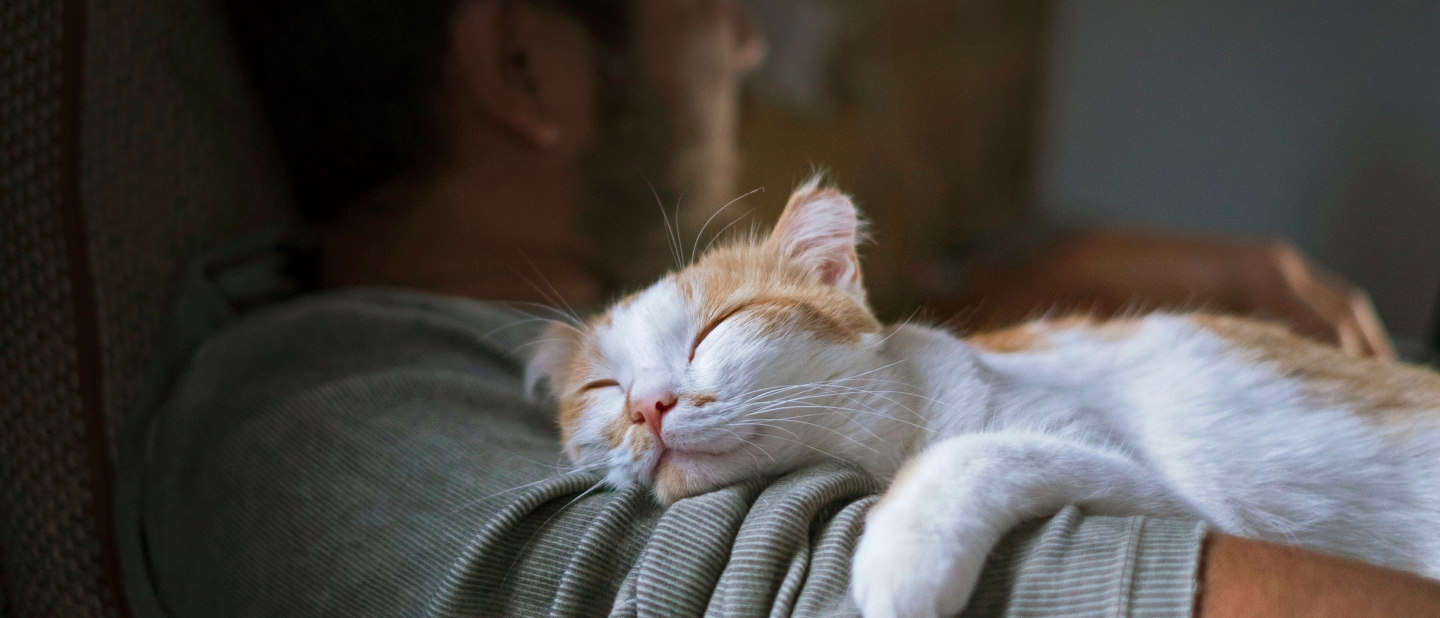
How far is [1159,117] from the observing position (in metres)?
2.78

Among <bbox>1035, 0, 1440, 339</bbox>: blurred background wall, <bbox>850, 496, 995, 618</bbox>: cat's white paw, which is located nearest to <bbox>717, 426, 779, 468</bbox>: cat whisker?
<bbox>850, 496, 995, 618</bbox>: cat's white paw

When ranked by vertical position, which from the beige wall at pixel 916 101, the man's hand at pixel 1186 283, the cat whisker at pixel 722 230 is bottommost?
the man's hand at pixel 1186 283

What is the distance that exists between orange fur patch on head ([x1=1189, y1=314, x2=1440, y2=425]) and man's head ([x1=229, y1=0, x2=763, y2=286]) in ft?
1.75

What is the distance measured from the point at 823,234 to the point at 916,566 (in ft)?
1.00

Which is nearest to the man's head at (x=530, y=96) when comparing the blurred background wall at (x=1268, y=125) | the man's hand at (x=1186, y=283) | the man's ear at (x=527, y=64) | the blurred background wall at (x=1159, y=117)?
the man's ear at (x=527, y=64)

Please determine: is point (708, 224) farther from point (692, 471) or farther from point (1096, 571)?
point (1096, 571)

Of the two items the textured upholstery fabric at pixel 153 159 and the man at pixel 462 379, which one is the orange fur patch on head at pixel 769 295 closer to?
the man at pixel 462 379

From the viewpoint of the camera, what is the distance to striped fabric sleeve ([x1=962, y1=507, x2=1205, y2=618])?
387 mm

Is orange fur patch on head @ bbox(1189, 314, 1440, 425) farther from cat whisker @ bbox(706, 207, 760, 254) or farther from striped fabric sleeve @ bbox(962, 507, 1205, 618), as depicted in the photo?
cat whisker @ bbox(706, 207, 760, 254)

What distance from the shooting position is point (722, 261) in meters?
0.66

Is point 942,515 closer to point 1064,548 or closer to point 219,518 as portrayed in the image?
point 1064,548

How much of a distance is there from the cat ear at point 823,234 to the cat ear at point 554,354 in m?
0.21

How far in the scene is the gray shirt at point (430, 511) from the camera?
1.45 feet

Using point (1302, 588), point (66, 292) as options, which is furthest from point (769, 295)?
point (66, 292)
